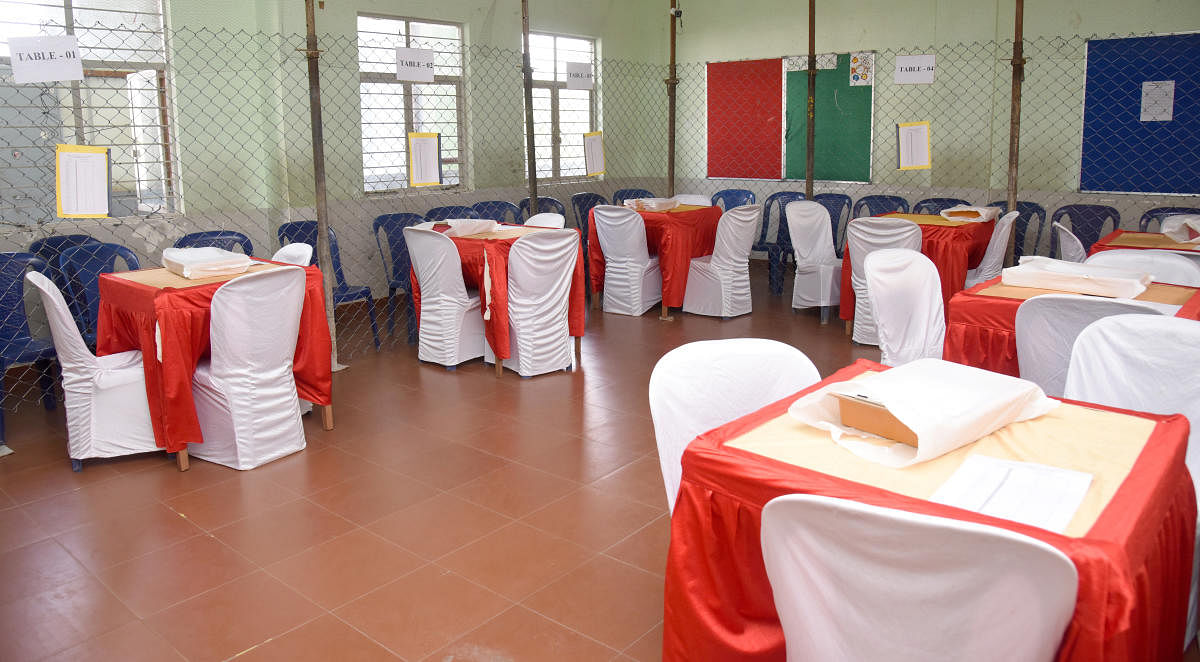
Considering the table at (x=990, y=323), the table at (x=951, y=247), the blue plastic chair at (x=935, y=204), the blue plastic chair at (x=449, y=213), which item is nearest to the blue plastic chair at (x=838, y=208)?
the blue plastic chair at (x=935, y=204)

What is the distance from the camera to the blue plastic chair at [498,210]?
786 centimetres

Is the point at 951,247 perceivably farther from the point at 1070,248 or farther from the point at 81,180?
the point at 81,180

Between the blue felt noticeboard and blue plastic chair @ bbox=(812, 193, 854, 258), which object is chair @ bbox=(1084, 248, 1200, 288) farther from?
blue plastic chair @ bbox=(812, 193, 854, 258)

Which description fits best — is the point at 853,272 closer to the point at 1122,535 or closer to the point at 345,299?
the point at 345,299

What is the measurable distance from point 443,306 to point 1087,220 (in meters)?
5.44

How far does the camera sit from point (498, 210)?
7.95 m

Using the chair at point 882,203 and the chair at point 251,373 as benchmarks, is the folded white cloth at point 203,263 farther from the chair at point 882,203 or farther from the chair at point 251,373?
the chair at point 882,203

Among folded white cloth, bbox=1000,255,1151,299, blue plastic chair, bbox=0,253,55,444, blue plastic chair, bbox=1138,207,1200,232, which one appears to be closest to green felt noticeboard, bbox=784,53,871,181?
blue plastic chair, bbox=1138,207,1200,232

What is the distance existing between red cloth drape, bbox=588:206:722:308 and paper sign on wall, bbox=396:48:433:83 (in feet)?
5.97

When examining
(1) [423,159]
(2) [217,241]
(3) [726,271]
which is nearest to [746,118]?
(3) [726,271]

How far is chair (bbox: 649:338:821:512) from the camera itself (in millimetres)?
2252

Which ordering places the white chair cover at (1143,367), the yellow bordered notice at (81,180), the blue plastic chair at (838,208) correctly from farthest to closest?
the blue plastic chair at (838,208) < the yellow bordered notice at (81,180) < the white chair cover at (1143,367)

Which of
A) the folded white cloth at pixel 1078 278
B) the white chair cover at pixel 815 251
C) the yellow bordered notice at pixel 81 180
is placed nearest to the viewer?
the folded white cloth at pixel 1078 278

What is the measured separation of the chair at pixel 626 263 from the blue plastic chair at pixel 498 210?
3.94ft
